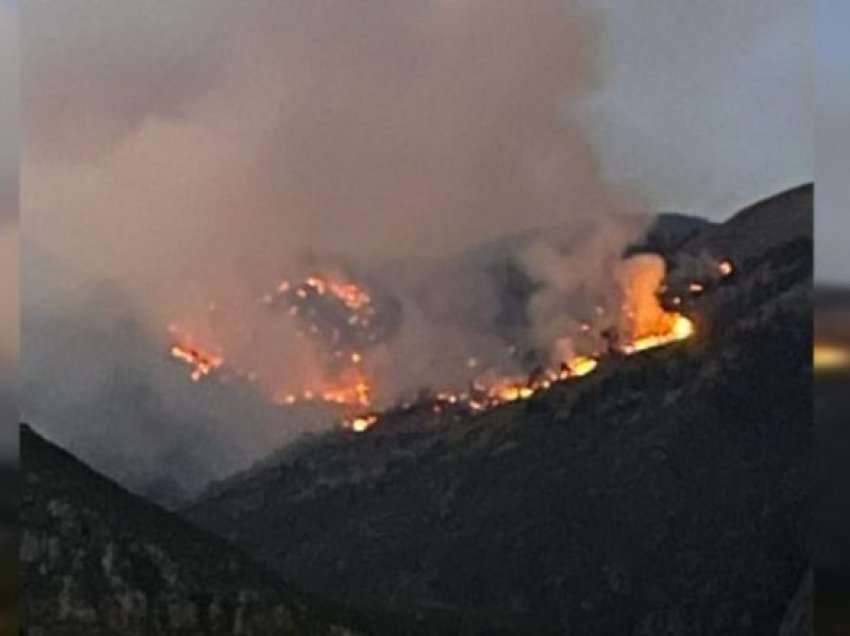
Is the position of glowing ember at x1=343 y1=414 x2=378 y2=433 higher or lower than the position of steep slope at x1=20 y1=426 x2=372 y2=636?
higher

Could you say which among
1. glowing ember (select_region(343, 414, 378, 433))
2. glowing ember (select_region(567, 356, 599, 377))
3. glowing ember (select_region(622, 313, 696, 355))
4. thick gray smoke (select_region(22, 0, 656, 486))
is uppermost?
thick gray smoke (select_region(22, 0, 656, 486))

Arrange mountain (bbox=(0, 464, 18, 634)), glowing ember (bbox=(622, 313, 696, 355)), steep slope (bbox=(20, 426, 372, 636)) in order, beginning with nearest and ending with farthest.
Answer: mountain (bbox=(0, 464, 18, 634)) < steep slope (bbox=(20, 426, 372, 636)) < glowing ember (bbox=(622, 313, 696, 355))

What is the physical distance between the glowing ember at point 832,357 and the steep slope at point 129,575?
1155 mm

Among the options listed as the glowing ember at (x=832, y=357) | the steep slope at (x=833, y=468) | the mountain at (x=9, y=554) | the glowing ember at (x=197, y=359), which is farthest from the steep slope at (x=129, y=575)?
the glowing ember at (x=832, y=357)

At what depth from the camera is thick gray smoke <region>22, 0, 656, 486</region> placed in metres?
3.79

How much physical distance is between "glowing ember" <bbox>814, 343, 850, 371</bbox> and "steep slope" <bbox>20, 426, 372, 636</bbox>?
→ 3.79 feet

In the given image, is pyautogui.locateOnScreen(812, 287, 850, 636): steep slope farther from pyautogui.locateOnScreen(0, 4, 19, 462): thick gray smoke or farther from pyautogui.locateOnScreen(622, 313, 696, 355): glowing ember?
pyautogui.locateOnScreen(0, 4, 19, 462): thick gray smoke

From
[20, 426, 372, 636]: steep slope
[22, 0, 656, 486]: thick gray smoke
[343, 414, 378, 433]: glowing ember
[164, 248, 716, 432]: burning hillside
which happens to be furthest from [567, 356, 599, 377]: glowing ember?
[20, 426, 372, 636]: steep slope

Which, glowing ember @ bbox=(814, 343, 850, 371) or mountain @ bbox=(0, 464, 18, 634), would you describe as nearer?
glowing ember @ bbox=(814, 343, 850, 371)

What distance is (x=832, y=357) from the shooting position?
12.0ft

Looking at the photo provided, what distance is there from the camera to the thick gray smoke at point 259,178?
149 inches

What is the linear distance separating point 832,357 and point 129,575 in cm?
153

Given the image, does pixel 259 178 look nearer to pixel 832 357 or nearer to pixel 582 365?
pixel 582 365

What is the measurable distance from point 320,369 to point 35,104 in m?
0.80
